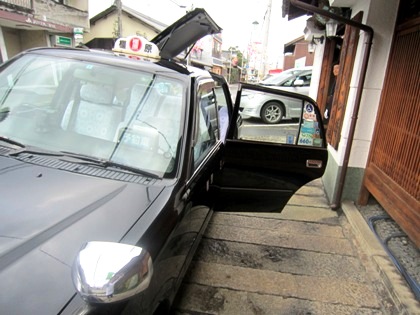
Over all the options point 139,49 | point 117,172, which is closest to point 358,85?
point 139,49

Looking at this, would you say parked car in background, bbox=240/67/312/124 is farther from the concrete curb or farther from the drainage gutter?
the concrete curb

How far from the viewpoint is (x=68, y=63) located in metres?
2.25

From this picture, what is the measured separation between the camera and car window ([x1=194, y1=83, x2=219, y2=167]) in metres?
2.29

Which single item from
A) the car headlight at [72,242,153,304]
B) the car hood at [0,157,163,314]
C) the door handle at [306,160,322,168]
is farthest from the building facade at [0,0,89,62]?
the car headlight at [72,242,153,304]

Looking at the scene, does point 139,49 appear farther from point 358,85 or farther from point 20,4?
point 20,4

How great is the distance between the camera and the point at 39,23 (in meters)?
14.8

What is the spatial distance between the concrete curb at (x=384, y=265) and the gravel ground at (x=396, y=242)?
53 millimetres

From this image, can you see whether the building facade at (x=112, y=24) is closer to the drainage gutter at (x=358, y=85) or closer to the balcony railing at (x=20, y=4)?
the balcony railing at (x=20, y=4)

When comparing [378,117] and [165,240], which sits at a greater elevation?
[378,117]

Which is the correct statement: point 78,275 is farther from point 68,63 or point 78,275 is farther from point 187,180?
point 68,63

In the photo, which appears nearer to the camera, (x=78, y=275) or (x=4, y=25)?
(x=78, y=275)

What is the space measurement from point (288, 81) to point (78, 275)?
10066 millimetres

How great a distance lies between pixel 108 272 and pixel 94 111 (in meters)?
1.26

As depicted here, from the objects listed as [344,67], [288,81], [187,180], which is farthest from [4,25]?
[187,180]
